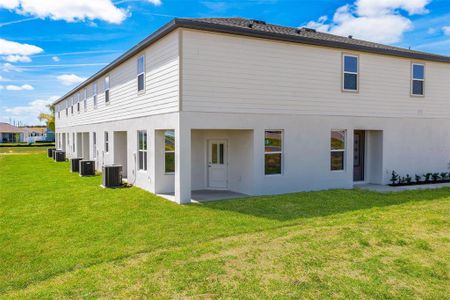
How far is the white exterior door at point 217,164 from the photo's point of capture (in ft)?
42.6

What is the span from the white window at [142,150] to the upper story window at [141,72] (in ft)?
5.49

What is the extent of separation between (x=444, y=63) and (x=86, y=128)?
20.3m

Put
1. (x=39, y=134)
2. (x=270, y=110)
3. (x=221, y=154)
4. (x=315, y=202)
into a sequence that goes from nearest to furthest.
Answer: (x=315, y=202)
(x=270, y=110)
(x=221, y=154)
(x=39, y=134)

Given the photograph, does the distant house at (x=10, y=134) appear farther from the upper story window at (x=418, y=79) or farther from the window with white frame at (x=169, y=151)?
the upper story window at (x=418, y=79)

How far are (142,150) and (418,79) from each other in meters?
11.8

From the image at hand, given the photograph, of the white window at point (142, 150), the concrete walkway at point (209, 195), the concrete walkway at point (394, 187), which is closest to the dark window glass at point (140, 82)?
the white window at point (142, 150)

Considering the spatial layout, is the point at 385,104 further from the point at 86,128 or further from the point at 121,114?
the point at 86,128

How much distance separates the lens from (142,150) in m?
13.7

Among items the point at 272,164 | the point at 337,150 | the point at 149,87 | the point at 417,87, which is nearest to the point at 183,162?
the point at 272,164

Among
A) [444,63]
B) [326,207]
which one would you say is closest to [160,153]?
[326,207]

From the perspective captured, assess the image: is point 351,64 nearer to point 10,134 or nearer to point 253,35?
Result: point 253,35

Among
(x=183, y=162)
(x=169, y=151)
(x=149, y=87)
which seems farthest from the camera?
(x=149, y=87)

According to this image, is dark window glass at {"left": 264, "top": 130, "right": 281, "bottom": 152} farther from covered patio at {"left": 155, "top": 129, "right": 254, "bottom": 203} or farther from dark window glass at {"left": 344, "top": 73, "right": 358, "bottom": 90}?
dark window glass at {"left": 344, "top": 73, "right": 358, "bottom": 90}

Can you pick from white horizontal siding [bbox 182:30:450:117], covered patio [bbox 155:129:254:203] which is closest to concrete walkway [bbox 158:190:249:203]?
covered patio [bbox 155:129:254:203]
